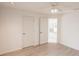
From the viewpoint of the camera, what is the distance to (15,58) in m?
0.88

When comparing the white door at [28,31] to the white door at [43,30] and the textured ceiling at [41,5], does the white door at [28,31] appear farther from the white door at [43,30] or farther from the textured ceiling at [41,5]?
the textured ceiling at [41,5]

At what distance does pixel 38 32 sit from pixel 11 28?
94 cm

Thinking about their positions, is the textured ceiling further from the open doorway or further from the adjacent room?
the open doorway

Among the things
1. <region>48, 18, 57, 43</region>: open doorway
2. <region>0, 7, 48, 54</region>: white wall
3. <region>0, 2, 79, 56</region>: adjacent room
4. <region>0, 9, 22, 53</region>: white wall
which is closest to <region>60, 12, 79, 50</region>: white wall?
<region>0, 2, 79, 56</region>: adjacent room

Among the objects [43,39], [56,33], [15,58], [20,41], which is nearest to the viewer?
[15,58]

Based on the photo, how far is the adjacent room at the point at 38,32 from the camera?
2750 millimetres

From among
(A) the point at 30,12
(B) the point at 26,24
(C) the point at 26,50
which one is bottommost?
(C) the point at 26,50

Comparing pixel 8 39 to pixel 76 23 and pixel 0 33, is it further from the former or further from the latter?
pixel 76 23

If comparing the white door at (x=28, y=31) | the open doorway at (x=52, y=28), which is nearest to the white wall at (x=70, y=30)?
the open doorway at (x=52, y=28)

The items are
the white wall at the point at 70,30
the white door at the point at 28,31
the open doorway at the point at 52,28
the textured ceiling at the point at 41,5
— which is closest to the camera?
the textured ceiling at the point at 41,5

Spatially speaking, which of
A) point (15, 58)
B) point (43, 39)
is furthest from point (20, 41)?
point (15, 58)

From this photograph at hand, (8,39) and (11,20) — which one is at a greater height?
(11,20)

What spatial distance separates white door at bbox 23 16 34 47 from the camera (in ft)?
9.81

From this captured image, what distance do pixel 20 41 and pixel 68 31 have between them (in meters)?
1.67
